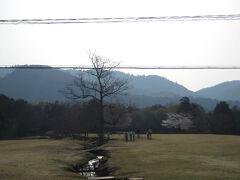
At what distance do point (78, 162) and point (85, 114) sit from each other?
160ft

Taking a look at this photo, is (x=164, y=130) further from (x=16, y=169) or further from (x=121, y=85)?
(x=16, y=169)

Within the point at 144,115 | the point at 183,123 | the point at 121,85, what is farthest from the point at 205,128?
the point at 121,85

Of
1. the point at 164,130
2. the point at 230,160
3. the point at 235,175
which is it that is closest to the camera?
the point at 235,175

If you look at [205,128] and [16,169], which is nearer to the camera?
[16,169]

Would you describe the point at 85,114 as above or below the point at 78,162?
above

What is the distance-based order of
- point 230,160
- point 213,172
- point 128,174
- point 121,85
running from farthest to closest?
point 121,85 → point 230,160 → point 128,174 → point 213,172

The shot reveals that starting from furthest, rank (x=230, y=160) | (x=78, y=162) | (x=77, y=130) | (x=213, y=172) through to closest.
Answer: (x=77, y=130), (x=78, y=162), (x=230, y=160), (x=213, y=172)

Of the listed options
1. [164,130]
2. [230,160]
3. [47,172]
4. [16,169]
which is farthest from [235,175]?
[164,130]

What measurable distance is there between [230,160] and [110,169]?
10.1m

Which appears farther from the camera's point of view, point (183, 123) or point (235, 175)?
point (183, 123)

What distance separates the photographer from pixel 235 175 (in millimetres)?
18719

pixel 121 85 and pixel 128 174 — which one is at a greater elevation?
pixel 121 85

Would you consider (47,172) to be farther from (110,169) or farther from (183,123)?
(183,123)

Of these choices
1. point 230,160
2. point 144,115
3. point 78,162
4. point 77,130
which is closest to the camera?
point 230,160
